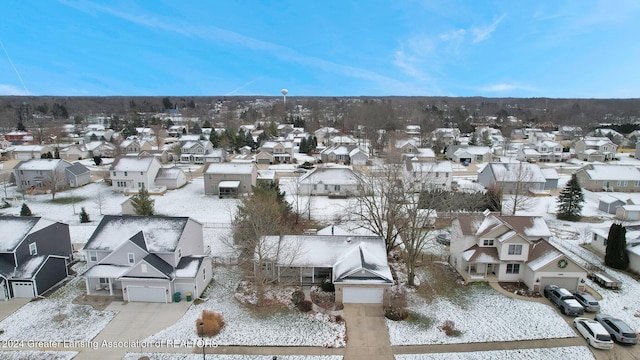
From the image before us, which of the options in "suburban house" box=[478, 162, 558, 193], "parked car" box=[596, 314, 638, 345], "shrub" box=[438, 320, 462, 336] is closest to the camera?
"parked car" box=[596, 314, 638, 345]

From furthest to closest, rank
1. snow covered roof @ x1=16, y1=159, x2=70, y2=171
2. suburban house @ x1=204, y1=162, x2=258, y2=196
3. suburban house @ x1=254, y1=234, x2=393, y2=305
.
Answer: snow covered roof @ x1=16, y1=159, x2=70, y2=171 < suburban house @ x1=204, y1=162, x2=258, y2=196 < suburban house @ x1=254, y1=234, x2=393, y2=305

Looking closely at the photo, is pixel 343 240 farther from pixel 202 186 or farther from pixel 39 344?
pixel 202 186

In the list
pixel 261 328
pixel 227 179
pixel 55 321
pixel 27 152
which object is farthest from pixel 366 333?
pixel 27 152

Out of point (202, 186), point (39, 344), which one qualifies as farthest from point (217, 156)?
point (39, 344)

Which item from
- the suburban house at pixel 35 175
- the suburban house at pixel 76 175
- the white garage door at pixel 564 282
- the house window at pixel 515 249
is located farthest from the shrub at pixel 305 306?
the suburban house at pixel 76 175

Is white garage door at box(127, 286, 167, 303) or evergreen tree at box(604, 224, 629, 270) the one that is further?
evergreen tree at box(604, 224, 629, 270)

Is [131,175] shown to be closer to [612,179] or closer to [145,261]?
[145,261]

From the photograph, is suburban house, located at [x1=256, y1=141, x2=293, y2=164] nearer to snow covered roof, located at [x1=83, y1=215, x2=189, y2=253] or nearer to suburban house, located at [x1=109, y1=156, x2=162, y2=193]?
suburban house, located at [x1=109, y1=156, x2=162, y2=193]

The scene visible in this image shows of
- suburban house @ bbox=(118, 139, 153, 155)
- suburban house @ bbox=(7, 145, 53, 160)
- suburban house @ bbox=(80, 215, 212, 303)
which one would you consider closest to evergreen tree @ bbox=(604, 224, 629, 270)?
suburban house @ bbox=(80, 215, 212, 303)
